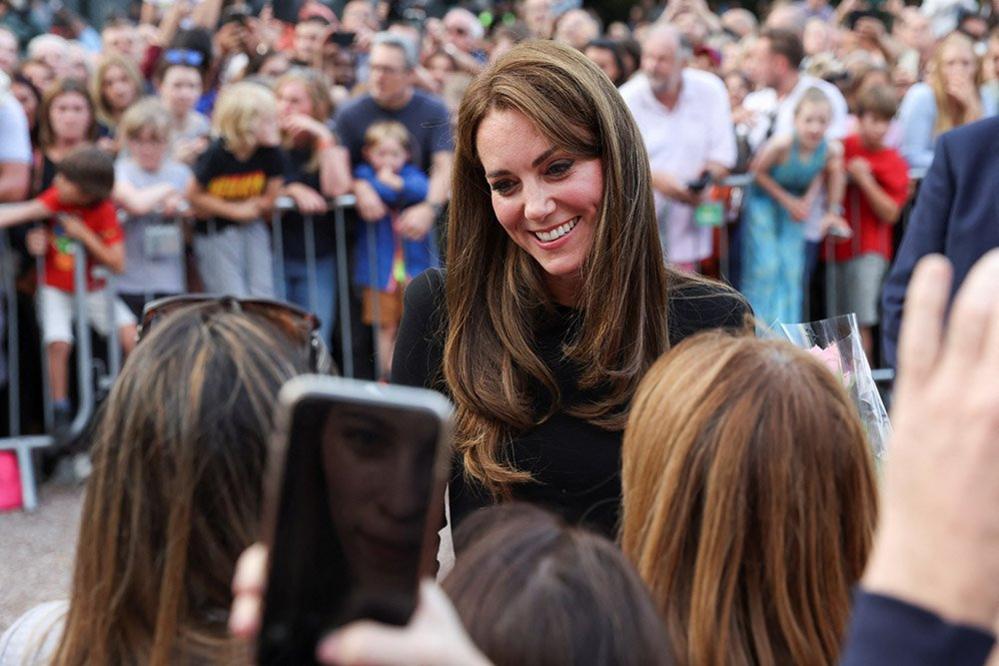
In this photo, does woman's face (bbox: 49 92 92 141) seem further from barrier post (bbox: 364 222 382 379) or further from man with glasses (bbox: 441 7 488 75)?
man with glasses (bbox: 441 7 488 75)

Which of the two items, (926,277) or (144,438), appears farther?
(144,438)

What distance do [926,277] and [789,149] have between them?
260 inches

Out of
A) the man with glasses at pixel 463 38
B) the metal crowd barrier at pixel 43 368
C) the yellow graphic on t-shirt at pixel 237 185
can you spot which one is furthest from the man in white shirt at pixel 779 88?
the metal crowd barrier at pixel 43 368

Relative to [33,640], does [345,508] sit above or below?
above

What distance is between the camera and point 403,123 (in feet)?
23.6

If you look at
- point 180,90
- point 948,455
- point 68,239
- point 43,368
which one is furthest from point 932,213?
point 180,90

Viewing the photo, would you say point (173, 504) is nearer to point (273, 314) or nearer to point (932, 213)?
point (273, 314)

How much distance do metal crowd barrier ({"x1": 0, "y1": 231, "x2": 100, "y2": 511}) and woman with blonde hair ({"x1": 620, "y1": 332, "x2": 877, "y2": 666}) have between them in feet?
16.7

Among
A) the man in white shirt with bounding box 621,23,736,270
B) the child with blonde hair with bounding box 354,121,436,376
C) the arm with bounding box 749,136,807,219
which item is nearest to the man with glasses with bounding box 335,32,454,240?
the child with blonde hair with bounding box 354,121,436,376

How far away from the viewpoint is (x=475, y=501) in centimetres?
272

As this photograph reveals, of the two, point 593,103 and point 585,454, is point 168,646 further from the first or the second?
point 593,103

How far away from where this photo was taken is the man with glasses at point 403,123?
23.0 feet

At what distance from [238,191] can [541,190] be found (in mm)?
4275

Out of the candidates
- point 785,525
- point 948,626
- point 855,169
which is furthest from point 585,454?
point 855,169
